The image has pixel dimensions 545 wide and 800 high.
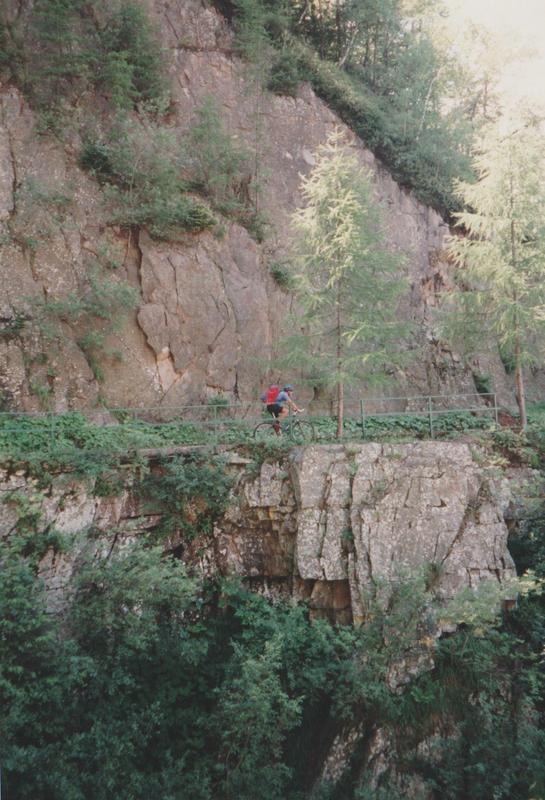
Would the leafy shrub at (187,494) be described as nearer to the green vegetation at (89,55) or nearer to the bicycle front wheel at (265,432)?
the bicycle front wheel at (265,432)

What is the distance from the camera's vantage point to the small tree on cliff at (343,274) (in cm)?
1143

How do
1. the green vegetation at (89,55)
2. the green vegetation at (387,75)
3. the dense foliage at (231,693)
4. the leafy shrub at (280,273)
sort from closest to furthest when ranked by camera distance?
the dense foliage at (231,693), the green vegetation at (89,55), the leafy shrub at (280,273), the green vegetation at (387,75)

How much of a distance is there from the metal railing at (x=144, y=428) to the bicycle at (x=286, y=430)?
281mm

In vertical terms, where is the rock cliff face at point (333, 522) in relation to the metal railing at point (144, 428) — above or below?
below

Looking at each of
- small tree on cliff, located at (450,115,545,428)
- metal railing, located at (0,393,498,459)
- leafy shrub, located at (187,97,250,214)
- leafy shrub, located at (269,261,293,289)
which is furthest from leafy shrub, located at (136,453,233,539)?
leafy shrub, located at (187,97,250,214)

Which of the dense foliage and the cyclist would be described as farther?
the cyclist

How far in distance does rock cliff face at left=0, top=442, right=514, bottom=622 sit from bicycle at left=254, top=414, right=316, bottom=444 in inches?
30.6

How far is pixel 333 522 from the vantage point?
10.0m

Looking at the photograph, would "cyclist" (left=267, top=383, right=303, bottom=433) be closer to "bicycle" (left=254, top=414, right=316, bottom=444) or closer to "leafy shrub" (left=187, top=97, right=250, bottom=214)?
"bicycle" (left=254, top=414, right=316, bottom=444)

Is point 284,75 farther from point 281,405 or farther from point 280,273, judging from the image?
point 281,405

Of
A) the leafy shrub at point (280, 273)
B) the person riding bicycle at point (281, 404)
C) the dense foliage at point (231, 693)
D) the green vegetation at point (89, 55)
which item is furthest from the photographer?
the leafy shrub at point (280, 273)

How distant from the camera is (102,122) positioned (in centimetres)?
1541

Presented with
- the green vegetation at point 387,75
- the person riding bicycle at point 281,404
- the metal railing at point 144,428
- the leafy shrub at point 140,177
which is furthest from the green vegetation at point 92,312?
the green vegetation at point 387,75

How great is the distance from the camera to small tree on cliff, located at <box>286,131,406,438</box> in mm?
11430
